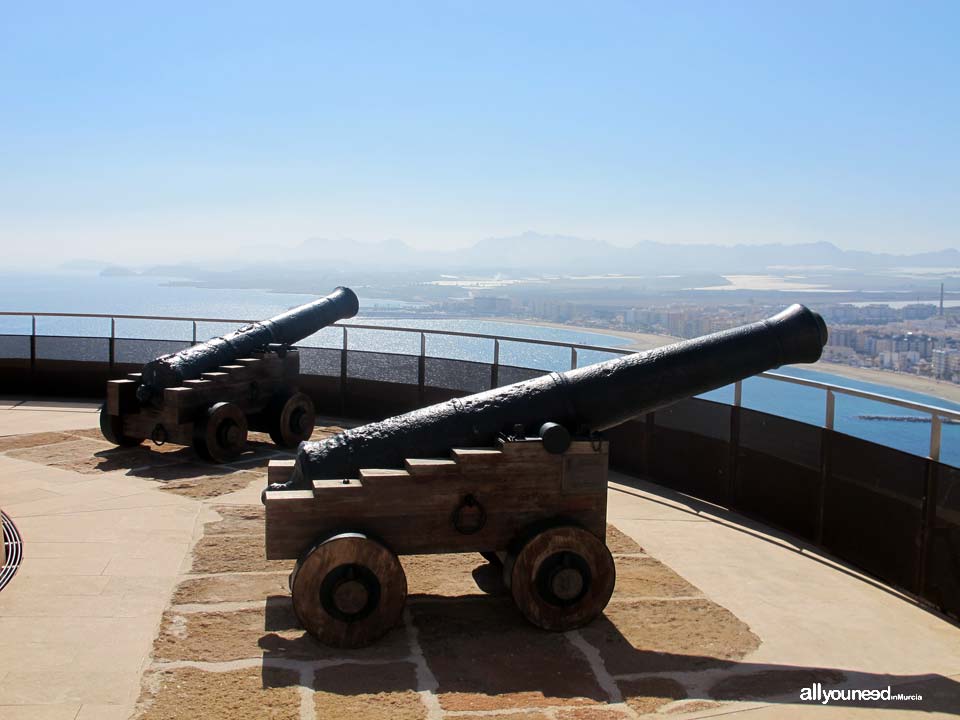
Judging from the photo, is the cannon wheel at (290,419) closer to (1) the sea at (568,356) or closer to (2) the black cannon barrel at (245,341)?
(2) the black cannon barrel at (245,341)

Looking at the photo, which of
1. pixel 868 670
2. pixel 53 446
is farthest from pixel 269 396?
pixel 868 670

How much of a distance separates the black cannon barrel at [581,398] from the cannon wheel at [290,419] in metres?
5.20

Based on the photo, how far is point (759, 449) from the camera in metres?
7.61

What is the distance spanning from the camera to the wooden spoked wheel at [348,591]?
15.6 ft

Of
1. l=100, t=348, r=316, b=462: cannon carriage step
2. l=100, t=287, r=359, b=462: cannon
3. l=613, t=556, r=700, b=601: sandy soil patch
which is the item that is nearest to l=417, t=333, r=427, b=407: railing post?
l=100, t=287, r=359, b=462: cannon

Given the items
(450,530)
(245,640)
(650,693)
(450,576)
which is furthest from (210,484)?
(650,693)

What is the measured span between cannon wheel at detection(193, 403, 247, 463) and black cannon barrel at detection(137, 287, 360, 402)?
0.58 m

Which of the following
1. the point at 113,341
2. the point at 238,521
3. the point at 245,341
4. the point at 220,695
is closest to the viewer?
the point at 220,695

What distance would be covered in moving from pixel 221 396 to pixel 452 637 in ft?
19.1

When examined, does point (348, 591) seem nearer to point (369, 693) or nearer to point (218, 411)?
point (369, 693)

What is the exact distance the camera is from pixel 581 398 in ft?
18.3

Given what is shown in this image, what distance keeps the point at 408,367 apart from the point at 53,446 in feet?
14.2

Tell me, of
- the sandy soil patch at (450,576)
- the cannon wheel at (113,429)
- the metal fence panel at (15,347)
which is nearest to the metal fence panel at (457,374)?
the cannon wheel at (113,429)

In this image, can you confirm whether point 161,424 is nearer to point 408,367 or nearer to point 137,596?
point 408,367
